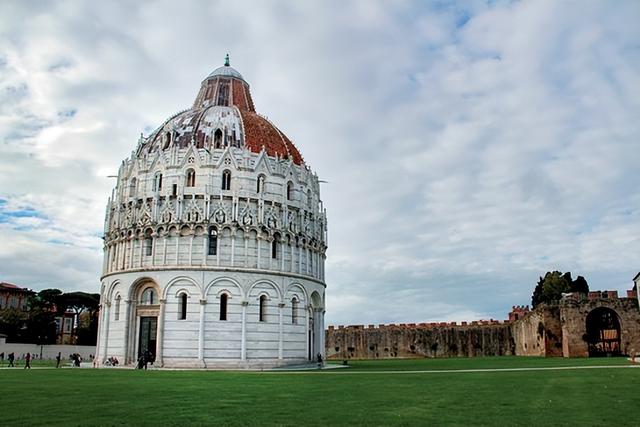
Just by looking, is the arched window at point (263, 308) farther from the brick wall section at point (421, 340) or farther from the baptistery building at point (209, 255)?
the brick wall section at point (421, 340)

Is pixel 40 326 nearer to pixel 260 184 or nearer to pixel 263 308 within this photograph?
pixel 263 308

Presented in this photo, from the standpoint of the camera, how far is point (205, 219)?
4588cm

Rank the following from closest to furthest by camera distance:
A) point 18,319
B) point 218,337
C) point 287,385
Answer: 1. point 287,385
2. point 218,337
3. point 18,319

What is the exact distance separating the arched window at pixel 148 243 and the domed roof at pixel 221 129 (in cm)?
802

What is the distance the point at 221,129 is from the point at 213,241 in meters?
10.4

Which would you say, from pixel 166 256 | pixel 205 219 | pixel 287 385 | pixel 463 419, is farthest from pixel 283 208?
pixel 463 419

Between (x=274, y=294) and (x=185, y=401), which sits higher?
(x=274, y=294)

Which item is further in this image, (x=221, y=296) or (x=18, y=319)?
(x=18, y=319)

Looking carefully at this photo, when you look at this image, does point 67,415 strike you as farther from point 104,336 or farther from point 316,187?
point 316,187

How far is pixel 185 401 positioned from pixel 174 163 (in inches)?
1307

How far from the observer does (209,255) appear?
45.8 m

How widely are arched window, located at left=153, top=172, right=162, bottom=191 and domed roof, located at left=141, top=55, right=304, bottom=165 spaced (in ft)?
9.44

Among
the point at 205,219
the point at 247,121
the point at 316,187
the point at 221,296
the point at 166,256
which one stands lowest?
the point at 221,296

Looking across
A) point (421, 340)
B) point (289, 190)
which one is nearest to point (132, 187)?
point (289, 190)
